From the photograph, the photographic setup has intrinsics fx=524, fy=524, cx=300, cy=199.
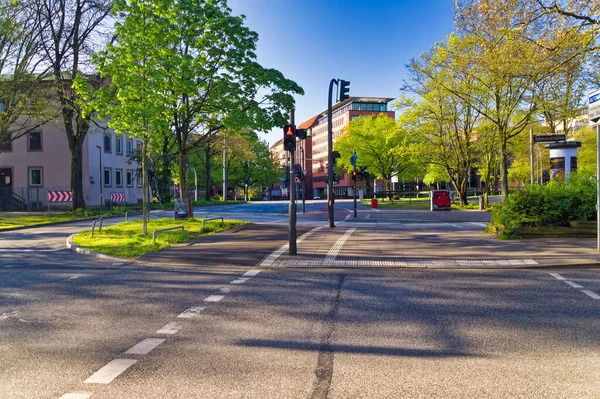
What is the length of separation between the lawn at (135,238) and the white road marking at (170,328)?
7.79 metres

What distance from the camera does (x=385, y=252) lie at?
534 inches

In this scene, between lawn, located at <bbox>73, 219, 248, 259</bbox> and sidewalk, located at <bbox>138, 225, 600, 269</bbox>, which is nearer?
sidewalk, located at <bbox>138, 225, 600, 269</bbox>

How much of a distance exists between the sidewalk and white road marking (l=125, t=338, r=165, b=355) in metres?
6.24

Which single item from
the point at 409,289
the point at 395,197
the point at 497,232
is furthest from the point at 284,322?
the point at 395,197

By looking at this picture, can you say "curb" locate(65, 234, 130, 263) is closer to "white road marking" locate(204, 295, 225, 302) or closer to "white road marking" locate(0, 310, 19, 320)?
"white road marking" locate(204, 295, 225, 302)

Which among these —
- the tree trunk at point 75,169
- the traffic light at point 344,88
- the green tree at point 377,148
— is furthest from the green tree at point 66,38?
the green tree at point 377,148

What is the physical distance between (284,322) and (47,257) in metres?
10.2

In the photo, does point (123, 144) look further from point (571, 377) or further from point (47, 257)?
point (571, 377)

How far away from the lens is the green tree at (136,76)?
1792 cm

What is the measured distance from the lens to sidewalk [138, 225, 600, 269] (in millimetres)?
11703

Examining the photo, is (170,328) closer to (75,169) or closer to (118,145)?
(75,169)

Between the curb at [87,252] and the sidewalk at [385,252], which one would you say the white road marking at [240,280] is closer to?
the sidewalk at [385,252]

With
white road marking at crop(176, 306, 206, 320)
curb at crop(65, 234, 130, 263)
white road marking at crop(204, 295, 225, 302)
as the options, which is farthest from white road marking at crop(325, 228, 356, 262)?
white road marking at crop(176, 306, 206, 320)

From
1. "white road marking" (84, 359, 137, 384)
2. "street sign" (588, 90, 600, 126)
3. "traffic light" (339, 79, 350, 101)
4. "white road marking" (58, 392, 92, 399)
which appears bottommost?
"white road marking" (84, 359, 137, 384)
